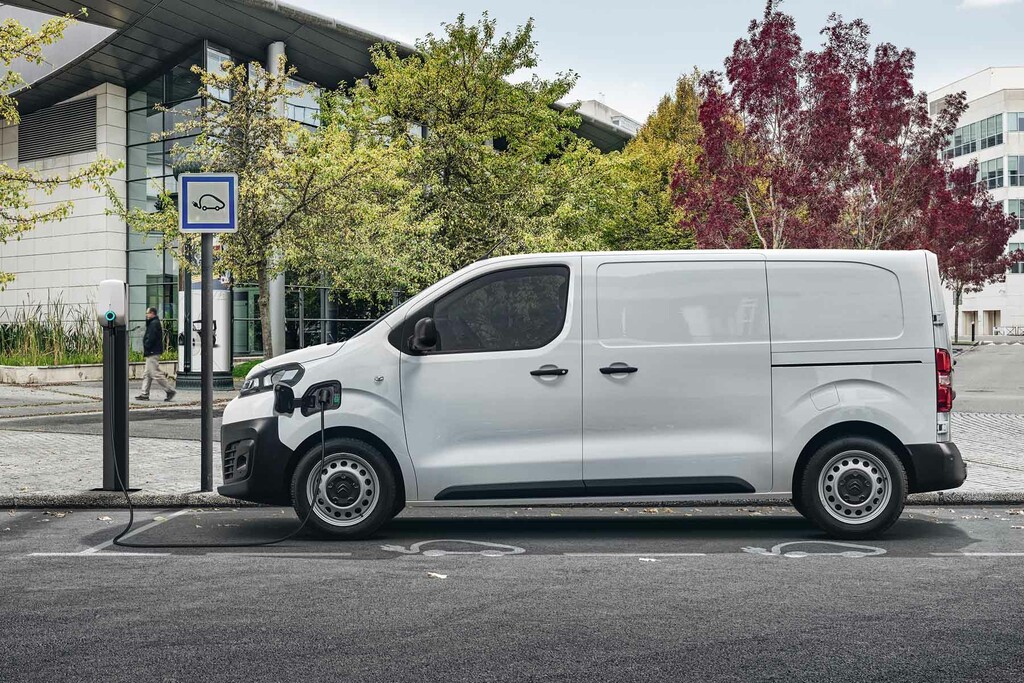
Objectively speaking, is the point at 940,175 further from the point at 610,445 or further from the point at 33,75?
the point at 33,75

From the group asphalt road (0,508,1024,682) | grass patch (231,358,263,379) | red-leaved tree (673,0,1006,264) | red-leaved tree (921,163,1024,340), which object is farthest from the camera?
red-leaved tree (921,163,1024,340)

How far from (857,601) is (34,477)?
24.8ft

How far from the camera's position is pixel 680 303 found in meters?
7.21

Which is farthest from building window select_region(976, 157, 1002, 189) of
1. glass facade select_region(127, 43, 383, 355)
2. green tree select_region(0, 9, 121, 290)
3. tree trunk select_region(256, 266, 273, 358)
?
green tree select_region(0, 9, 121, 290)

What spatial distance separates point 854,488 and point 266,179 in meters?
15.6

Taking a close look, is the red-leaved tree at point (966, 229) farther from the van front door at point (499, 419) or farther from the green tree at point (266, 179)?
the van front door at point (499, 419)

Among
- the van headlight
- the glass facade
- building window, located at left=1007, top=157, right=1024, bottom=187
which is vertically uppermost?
building window, located at left=1007, top=157, right=1024, bottom=187

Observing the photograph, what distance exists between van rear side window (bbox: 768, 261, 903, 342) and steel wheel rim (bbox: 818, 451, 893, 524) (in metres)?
0.80

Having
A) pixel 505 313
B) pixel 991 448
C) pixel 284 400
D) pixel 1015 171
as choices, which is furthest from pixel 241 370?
pixel 1015 171

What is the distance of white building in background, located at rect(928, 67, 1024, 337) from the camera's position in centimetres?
8662

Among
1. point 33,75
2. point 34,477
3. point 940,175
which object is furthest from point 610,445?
point 33,75

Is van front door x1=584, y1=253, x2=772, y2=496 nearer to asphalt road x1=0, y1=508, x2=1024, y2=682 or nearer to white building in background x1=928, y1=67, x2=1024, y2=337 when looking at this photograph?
asphalt road x1=0, y1=508, x2=1024, y2=682

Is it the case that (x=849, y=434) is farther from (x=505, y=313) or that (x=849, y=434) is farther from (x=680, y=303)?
(x=505, y=313)

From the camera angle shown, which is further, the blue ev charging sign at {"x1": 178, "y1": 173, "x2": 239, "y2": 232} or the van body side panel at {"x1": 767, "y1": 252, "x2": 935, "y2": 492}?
the blue ev charging sign at {"x1": 178, "y1": 173, "x2": 239, "y2": 232}
